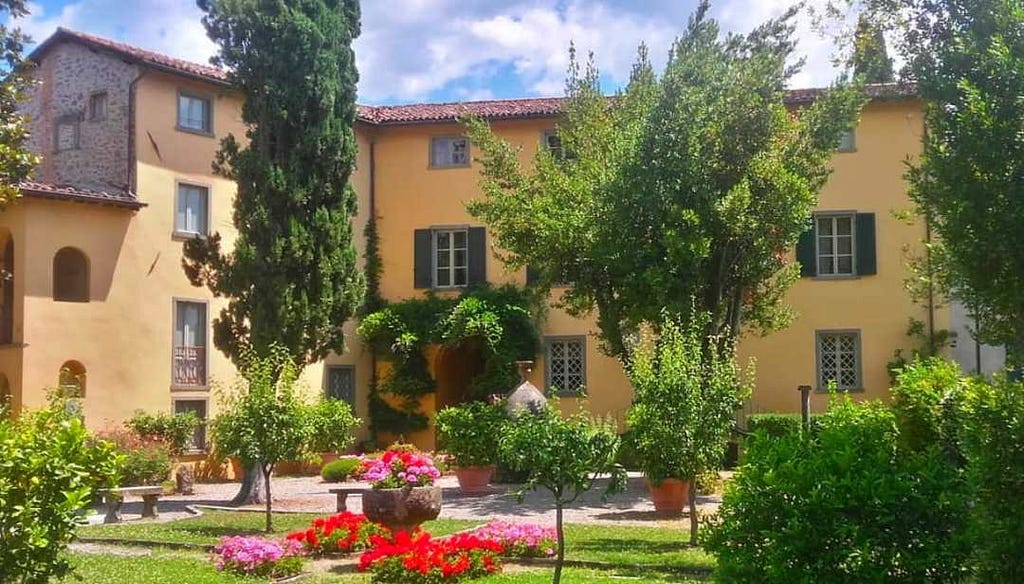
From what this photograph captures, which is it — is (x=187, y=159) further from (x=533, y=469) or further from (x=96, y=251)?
(x=533, y=469)

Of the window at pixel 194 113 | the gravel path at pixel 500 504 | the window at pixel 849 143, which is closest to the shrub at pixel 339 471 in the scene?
the gravel path at pixel 500 504

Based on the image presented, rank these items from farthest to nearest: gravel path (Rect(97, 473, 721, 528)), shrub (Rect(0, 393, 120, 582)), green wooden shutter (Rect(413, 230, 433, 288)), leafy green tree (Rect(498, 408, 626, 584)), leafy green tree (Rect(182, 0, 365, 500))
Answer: green wooden shutter (Rect(413, 230, 433, 288)) < leafy green tree (Rect(182, 0, 365, 500)) < gravel path (Rect(97, 473, 721, 528)) < leafy green tree (Rect(498, 408, 626, 584)) < shrub (Rect(0, 393, 120, 582))

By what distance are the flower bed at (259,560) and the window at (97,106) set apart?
1572 cm

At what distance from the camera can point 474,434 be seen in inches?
811

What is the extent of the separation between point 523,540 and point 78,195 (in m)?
14.4

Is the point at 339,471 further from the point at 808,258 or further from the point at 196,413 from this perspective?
the point at 808,258

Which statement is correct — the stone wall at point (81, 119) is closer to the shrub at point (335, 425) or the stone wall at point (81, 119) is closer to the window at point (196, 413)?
the window at point (196, 413)

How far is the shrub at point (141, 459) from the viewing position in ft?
71.6

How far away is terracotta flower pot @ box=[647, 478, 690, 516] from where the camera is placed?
55.8 ft

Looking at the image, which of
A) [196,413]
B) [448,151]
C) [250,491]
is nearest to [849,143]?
[448,151]

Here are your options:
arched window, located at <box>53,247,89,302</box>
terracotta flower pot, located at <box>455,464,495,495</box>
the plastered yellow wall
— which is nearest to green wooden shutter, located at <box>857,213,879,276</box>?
the plastered yellow wall

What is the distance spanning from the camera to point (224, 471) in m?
25.3

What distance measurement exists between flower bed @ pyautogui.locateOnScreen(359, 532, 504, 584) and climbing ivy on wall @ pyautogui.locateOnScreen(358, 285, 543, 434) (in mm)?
14504

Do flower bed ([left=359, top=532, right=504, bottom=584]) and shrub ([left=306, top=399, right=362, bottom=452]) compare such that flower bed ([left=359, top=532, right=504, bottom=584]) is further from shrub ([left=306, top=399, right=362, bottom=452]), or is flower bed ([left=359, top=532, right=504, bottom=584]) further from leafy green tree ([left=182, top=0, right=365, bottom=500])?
leafy green tree ([left=182, top=0, right=365, bottom=500])
